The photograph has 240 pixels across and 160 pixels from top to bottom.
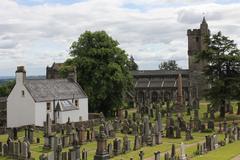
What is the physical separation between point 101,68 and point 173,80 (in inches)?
1752

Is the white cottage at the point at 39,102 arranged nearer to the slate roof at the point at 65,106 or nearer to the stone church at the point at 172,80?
the slate roof at the point at 65,106

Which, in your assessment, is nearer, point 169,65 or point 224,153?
point 224,153

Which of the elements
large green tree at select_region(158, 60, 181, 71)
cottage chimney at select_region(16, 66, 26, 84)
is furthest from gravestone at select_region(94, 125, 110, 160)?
large green tree at select_region(158, 60, 181, 71)

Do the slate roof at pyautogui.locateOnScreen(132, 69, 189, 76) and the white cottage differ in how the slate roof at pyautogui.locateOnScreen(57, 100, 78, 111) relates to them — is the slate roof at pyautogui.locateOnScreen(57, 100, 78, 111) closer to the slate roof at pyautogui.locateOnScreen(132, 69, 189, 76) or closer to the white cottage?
the white cottage

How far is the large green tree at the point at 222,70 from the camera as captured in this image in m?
49.2

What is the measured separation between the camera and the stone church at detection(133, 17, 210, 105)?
93688 millimetres

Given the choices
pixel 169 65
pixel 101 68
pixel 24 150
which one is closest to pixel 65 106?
pixel 101 68

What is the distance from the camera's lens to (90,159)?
91.6 ft

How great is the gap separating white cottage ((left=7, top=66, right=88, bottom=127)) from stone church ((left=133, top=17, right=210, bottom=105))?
41.8 meters

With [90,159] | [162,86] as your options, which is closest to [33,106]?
[90,159]

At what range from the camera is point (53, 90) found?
4897cm

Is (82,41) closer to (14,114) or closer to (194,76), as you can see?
(14,114)

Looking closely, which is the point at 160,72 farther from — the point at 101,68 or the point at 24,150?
the point at 24,150

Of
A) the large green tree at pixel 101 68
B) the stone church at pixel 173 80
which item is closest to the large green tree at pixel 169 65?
the stone church at pixel 173 80
